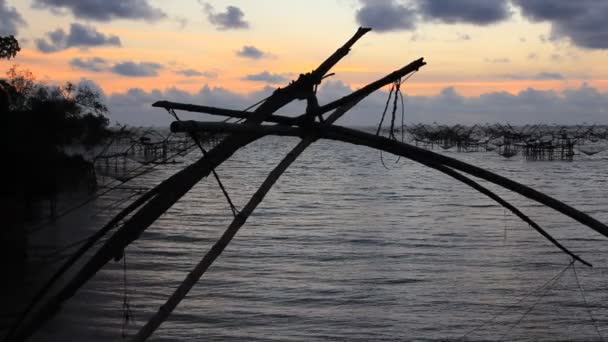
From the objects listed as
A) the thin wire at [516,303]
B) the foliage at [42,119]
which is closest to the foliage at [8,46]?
the foliage at [42,119]

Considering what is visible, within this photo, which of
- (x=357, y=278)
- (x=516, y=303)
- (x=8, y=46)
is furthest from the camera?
(x=8, y=46)

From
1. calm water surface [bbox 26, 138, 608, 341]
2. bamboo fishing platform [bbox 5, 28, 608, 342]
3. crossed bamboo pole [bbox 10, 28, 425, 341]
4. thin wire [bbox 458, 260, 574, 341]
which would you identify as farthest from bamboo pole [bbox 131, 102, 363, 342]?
calm water surface [bbox 26, 138, 608, 341]

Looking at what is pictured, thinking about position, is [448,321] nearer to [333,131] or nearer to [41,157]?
[333,131]

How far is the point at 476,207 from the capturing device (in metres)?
23.7

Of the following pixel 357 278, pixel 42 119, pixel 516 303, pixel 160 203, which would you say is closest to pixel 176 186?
pixel 160 203

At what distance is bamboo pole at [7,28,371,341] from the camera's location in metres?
4.31

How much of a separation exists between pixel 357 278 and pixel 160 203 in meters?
8.68

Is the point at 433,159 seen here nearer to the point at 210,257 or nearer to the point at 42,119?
the point at 210,257

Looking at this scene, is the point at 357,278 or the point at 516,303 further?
the point at 357,278

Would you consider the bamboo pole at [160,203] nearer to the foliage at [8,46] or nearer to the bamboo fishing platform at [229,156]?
the bamboo fishing platform at [229,156]

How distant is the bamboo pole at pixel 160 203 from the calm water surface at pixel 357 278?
442 cm

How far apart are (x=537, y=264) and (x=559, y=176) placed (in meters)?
24.8

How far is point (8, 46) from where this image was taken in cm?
2927

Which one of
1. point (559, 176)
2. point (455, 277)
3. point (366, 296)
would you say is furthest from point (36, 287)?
point (559, 176)
